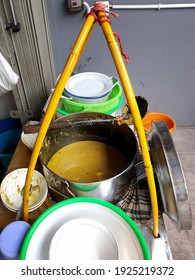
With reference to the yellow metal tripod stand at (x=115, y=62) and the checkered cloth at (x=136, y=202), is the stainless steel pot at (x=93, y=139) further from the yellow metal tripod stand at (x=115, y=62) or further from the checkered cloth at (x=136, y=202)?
the yellow metal tripod stand at (x=115, y=62)

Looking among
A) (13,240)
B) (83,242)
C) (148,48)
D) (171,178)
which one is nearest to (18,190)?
(13,240)

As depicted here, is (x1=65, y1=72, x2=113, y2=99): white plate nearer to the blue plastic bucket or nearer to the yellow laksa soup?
the yellow laksa soup

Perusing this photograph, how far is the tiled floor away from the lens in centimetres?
112

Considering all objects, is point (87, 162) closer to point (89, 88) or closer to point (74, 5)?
point (89, 88)

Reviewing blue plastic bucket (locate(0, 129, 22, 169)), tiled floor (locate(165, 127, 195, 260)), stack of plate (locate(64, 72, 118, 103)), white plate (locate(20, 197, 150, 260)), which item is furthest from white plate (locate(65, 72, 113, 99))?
tiled floor (locate(165, 127, 195, 260))

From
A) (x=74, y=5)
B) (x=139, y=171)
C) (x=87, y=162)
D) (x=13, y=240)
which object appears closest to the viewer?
(x=13, y=240)

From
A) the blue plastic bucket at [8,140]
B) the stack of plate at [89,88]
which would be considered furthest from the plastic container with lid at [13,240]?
the blue plastic bucket at [8,140]

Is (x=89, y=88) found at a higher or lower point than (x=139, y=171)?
higher

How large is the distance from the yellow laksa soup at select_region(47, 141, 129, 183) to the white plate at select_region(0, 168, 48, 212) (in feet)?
0.33

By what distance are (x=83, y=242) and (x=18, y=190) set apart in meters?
0.31

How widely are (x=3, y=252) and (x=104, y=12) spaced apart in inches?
22.4

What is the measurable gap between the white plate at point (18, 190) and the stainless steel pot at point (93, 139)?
0.04 metres

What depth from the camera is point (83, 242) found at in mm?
501

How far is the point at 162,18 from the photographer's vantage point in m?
1.28
